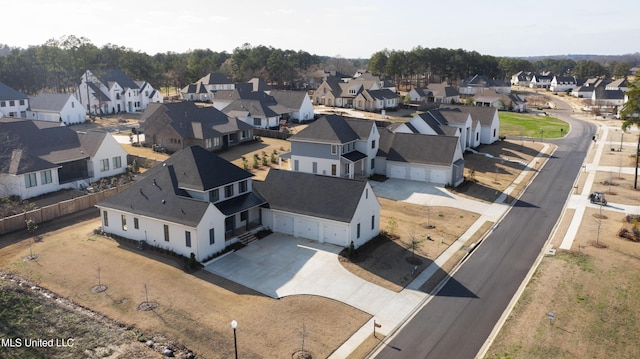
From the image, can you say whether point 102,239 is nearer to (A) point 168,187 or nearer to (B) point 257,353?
(A) point 168,187

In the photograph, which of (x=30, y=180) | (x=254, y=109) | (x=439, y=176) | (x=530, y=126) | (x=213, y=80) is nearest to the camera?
(x=30, y=180)

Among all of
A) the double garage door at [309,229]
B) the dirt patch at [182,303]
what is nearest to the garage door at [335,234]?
the double garage door at [309,229]

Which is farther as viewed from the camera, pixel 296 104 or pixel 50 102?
pixel 296 104

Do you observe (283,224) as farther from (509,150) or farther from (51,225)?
(509,150)

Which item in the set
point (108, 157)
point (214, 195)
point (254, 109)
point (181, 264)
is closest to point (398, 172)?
point (214, 195)

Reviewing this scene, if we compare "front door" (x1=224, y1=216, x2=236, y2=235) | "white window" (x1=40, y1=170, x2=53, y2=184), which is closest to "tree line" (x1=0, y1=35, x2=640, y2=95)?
"white window" (x1=40, y1=170, x2=53, y2=184)

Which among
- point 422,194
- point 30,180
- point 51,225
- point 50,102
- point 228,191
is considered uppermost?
point 50,102
